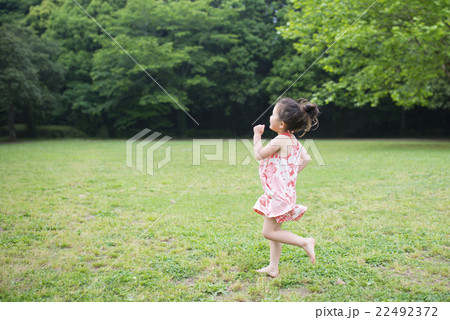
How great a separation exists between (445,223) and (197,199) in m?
3.09

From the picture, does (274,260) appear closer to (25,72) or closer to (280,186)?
(280,186)

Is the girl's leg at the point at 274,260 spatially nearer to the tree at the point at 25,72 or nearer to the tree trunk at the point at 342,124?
the tree at the point at 25,72

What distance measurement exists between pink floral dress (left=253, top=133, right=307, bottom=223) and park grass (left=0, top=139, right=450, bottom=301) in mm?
452

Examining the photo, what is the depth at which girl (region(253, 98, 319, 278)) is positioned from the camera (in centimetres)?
263

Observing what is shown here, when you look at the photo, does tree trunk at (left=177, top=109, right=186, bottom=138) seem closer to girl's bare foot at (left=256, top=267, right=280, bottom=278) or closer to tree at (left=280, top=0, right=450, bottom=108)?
tree at (left=280, top=0, right=450, bottom=108)

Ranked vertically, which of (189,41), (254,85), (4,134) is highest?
(189,41)

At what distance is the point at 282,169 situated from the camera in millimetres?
2666

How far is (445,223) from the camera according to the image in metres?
3.96

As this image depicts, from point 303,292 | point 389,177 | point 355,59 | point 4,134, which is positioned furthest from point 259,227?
point 4,134

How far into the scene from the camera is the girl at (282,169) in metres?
2.63

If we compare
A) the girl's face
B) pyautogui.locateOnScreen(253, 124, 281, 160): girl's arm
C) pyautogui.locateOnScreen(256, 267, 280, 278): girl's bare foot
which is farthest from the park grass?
the girl's face

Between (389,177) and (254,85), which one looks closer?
(389,177)

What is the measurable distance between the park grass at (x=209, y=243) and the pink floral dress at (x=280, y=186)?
45 centimetres

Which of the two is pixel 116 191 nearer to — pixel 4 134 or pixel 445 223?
pixel 445 223
